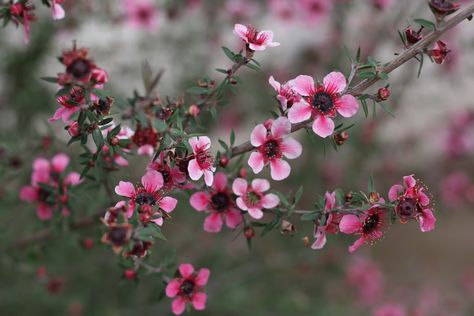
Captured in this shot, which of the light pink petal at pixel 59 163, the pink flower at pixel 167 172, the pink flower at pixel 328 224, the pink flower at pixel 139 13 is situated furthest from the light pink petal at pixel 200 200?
the pink flower at pixel 139 13

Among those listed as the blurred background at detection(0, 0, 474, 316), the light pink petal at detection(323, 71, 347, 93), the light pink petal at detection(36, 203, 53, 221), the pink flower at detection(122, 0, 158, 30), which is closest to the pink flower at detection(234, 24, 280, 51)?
the light pink petal at detection(323, 71, 347, 93)

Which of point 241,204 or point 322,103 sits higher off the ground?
point 322,103

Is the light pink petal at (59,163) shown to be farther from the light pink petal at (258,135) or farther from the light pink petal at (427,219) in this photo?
the light pink petal at (427,219)

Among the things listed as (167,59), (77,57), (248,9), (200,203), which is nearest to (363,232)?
(200,203)

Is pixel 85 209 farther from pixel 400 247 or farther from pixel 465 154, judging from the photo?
pixel 400 247

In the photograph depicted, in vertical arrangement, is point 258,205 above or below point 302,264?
above

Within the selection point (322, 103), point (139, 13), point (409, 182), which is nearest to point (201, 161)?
point (322, 103)

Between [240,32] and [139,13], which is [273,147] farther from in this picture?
[139,13]
